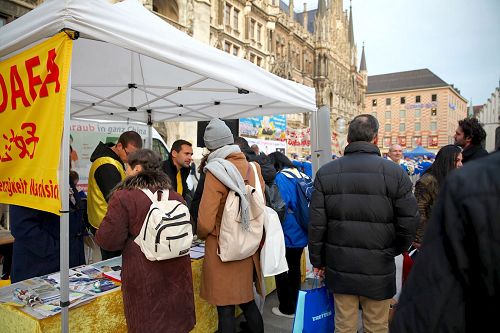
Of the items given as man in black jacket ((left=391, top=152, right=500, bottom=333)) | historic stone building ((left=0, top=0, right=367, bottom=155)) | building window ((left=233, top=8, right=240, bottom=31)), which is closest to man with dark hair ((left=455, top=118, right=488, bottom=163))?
man in black jacket ((left=391, top=152, right=500, bottom=333))

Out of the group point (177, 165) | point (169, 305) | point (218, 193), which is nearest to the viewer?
point (169, 305)

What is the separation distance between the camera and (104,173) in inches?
131

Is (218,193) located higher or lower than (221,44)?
lower

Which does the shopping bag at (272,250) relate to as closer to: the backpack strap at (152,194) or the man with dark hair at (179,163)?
the backpack strap at (152,194)

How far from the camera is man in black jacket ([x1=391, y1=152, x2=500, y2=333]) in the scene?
0.67 meters

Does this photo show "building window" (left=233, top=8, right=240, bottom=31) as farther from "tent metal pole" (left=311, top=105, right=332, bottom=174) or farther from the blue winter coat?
the blue winter coat

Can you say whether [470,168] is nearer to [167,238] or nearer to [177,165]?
[167,238]

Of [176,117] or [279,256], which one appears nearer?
[279,256]

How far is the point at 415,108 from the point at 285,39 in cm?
4613

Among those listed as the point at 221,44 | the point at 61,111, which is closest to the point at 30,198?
the point at 61,111

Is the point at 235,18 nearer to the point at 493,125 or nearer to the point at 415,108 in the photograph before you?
the point at 493,125

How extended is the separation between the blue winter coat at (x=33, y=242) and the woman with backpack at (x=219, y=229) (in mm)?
1291

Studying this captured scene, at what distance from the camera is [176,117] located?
6574 millimetres

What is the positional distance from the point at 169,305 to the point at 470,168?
2137mm
